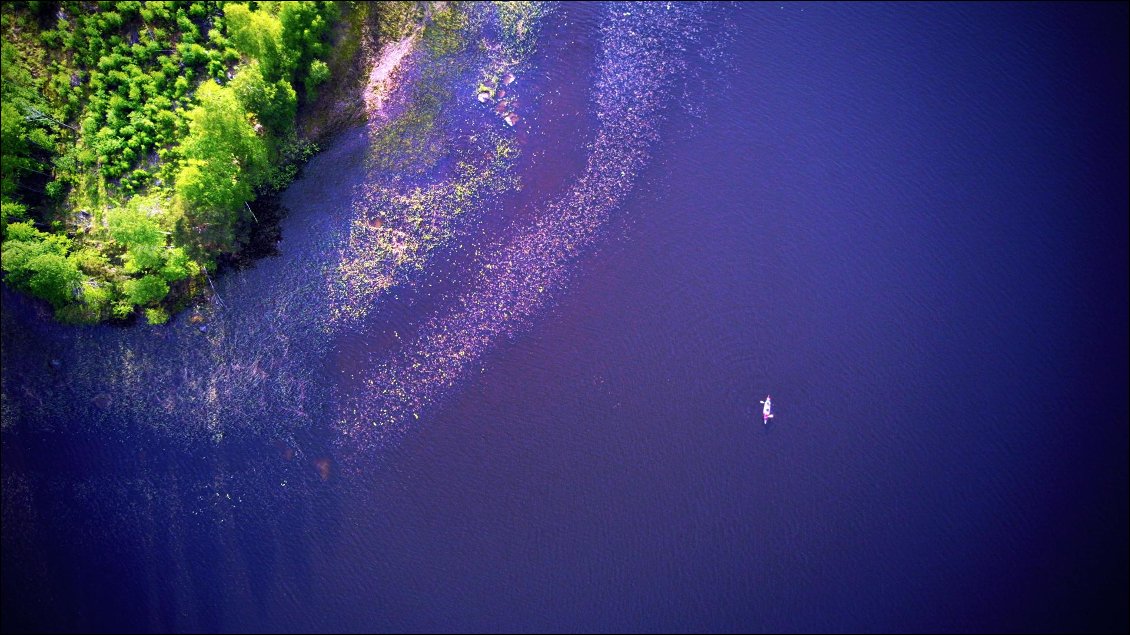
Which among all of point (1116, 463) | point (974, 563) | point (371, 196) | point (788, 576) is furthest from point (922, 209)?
point (371, 196)

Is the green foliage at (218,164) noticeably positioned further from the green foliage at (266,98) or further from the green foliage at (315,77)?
the green foliage at (315,77)

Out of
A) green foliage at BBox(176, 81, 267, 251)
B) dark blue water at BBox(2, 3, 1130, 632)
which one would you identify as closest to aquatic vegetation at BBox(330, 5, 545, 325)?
dark blue water at BBox(2, 3, 1130, 632)

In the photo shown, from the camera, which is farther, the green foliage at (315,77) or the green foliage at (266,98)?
the green foliage at (315,77)

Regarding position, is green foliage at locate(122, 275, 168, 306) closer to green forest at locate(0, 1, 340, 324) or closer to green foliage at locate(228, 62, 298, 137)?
green forest at locate(0, 1, 340, 324)

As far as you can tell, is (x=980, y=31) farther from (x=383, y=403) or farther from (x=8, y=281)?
(x=8, y=281)

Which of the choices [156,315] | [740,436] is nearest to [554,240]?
[740,436]

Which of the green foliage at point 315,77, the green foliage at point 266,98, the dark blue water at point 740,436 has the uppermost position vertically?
the green foliage at point 315,77

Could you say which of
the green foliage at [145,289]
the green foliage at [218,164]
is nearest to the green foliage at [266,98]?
the green foliage at [218,164]
